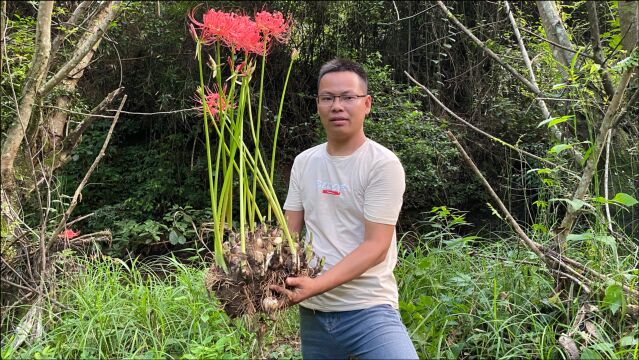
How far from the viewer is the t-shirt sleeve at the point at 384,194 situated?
1.60 m

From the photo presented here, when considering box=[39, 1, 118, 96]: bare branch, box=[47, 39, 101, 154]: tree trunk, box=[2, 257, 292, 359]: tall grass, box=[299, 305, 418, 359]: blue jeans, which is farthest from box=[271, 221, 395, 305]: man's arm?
box=[47, 39, 101, 154]: tree trunk

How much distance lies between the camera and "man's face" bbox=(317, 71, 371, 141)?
169 centimetres

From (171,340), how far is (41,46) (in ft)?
4.90

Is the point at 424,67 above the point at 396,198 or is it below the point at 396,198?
above

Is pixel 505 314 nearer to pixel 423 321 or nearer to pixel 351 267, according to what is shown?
pixel 423 321

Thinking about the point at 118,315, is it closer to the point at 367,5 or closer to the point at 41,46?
the point at 41,46

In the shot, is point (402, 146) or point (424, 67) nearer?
point (402, 146)

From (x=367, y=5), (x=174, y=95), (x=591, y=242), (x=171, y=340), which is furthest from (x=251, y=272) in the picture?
(x=367, y=5)

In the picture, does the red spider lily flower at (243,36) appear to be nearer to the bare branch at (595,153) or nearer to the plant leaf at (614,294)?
the bare branch at (595,153)

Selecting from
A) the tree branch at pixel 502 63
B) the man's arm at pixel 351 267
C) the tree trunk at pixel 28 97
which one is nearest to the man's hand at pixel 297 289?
the man's arm at pixel 351 267

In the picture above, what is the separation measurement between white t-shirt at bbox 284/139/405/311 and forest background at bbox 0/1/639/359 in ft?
1.07

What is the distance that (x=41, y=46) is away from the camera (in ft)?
7.78

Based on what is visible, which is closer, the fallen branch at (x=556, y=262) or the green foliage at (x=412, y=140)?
the fallen branch at (x=556, y=262)

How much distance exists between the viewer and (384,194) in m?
1.62
